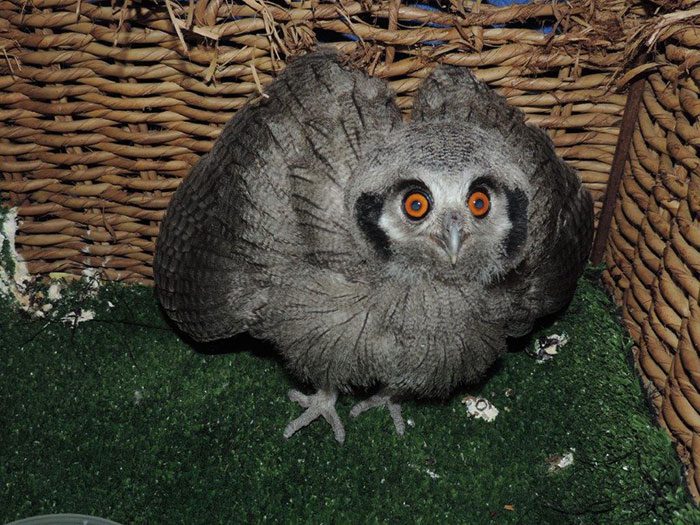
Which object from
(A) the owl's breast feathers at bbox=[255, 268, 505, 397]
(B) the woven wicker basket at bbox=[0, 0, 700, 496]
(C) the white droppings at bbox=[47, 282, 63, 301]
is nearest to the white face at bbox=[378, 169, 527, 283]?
(A) the owl's breast feathers at bbox=[255, 268, 505, 397]

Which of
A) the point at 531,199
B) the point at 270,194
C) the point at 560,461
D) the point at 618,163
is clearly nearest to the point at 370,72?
the point at 270,194

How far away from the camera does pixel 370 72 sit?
2.11 metres

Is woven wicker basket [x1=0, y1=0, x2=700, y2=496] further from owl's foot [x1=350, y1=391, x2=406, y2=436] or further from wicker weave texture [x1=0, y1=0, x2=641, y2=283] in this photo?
owl's foot [x1=350, y1=391, x2=406, y2=436]

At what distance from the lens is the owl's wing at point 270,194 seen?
1797 millimetres

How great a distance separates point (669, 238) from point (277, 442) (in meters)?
1.36

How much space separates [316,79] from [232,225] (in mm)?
463

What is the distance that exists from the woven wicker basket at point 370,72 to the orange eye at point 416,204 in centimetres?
62

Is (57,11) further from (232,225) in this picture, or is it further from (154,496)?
(154,496)

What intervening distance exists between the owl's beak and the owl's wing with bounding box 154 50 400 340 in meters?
0.29

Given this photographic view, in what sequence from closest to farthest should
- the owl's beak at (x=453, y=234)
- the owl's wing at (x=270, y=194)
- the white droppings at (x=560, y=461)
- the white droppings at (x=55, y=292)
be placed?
1. the owl's beak at (x=453, y=234)
2. the owl's wing at (x=270, y=194)
3. the white droppings at (x=560, y=461)
4. the white droppings at (x=55, y=292)

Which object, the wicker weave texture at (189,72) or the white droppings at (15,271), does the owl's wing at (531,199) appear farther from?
the white droppings at (15,271)

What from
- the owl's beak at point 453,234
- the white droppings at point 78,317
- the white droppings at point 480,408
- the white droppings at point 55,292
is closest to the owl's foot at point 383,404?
the white droppings at point 480,408

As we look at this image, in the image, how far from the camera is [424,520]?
2.06 m

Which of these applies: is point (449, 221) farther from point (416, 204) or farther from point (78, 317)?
point (78, 317)
